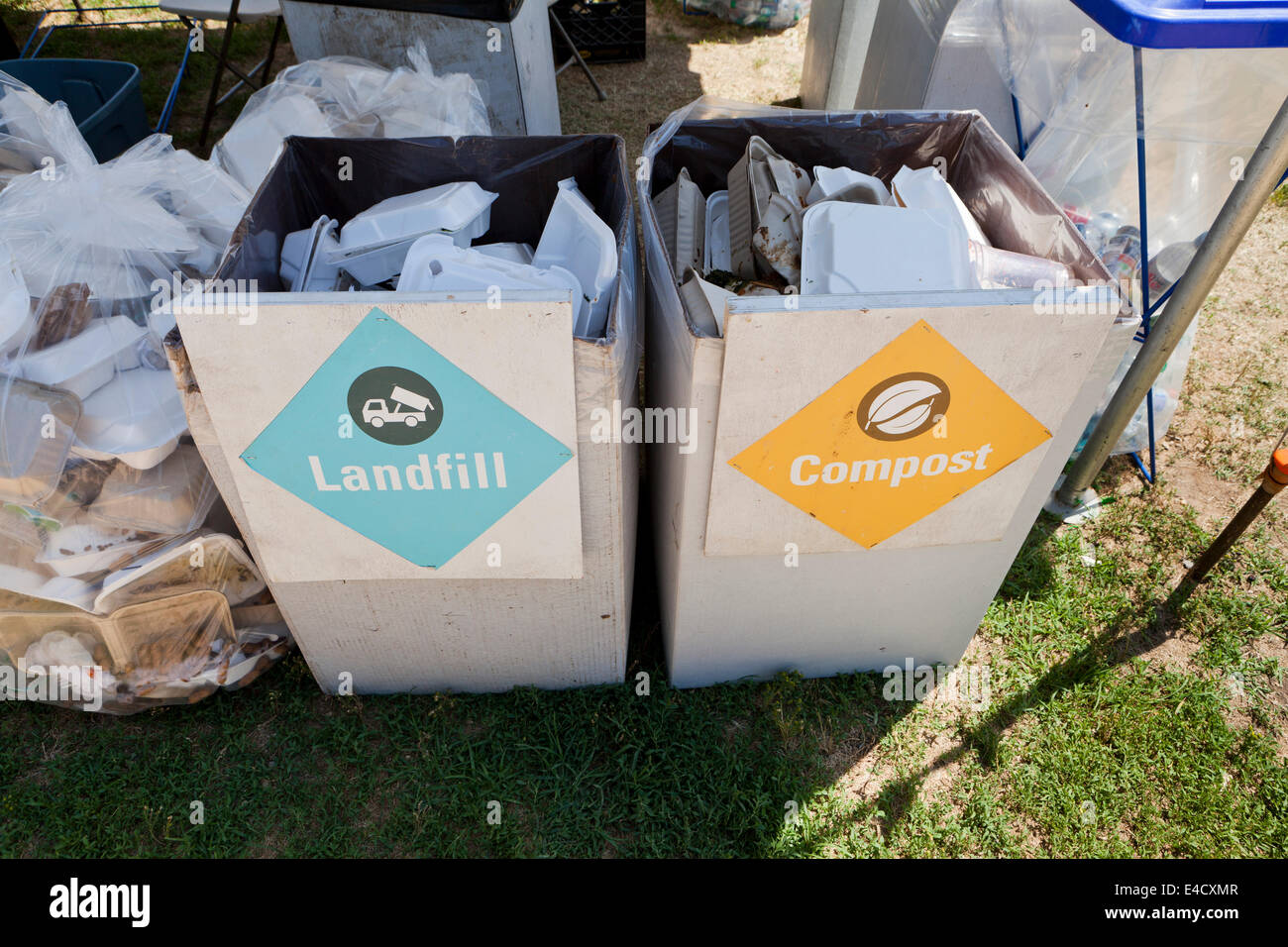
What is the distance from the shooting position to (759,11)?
18.0 ft

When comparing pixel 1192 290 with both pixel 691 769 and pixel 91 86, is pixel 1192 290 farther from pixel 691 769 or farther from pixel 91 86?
pixel 91 86

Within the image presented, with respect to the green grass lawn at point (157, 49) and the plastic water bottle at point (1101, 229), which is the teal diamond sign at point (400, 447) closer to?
the plastic water bottle at point (1101, 229)

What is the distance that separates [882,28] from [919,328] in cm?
268

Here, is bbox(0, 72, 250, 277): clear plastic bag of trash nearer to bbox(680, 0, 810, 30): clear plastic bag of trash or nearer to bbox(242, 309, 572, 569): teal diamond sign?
bbox(242, 309, 572, 569): teal diamond sign

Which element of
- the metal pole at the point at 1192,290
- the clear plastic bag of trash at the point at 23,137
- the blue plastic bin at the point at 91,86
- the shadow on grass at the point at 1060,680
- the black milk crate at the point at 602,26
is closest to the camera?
the metal pole at the point at 1192,290

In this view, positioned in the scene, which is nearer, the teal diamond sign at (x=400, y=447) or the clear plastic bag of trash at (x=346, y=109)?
the teal diamond sign at (x=400, y=447)

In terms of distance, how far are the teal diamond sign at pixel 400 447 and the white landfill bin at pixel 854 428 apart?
0.37 meters

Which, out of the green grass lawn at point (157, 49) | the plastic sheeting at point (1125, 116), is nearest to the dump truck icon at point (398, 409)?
the plastic sheeting at point (1125, 116)

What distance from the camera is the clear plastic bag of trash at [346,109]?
237cm

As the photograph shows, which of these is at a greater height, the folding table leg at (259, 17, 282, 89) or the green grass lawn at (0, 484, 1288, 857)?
the folding table leg at (259, 17, 282, 89)

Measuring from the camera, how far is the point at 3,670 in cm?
202

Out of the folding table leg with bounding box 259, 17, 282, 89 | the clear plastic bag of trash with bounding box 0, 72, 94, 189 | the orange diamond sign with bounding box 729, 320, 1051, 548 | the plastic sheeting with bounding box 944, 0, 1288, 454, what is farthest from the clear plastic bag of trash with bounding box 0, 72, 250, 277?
the plastic sheeting with bounding box 944, 0, 1288, 454

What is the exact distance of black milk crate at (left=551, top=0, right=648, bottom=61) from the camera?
5.02 m

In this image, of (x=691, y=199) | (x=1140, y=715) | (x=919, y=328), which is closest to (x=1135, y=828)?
(x=1140, y=715)
